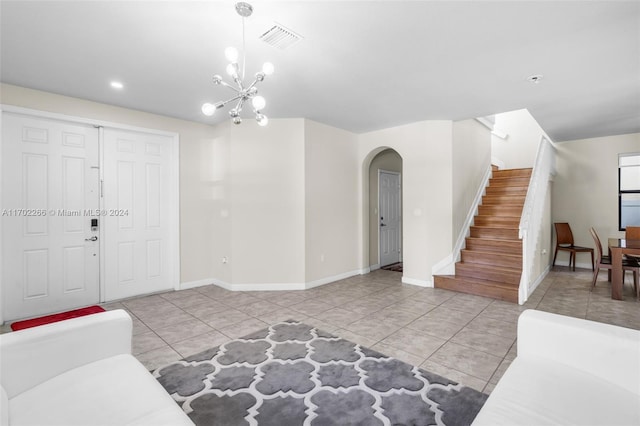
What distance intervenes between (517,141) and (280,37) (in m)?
7.58

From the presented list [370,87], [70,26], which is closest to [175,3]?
[70,26]

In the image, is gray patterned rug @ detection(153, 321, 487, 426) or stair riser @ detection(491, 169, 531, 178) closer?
gray patterned rug @ detection(153, 321, 487, 426)

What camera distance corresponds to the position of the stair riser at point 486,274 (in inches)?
180

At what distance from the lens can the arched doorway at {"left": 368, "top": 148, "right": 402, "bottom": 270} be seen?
6520mm

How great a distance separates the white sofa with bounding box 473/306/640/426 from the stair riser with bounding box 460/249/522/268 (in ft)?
11.0

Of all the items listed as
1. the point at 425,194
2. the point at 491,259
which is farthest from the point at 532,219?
the point at 425,194

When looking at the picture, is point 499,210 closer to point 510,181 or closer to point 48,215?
point 510,181

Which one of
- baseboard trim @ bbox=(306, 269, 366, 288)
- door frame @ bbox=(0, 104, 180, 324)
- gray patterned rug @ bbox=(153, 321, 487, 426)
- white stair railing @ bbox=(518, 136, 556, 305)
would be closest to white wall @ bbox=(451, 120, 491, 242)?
white stair railing @ bbox=(518, 136, 556, 305)

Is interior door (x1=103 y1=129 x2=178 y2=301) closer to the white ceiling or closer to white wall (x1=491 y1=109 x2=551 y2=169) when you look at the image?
the white ceiling

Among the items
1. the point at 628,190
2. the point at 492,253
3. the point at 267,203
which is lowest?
the point at 492,253

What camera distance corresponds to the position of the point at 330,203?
5.46m

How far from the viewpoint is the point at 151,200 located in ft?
15.5

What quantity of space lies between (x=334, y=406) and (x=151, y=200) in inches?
162

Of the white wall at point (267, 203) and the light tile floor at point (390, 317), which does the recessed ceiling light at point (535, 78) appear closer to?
the light tile floor at point (390, 317)
